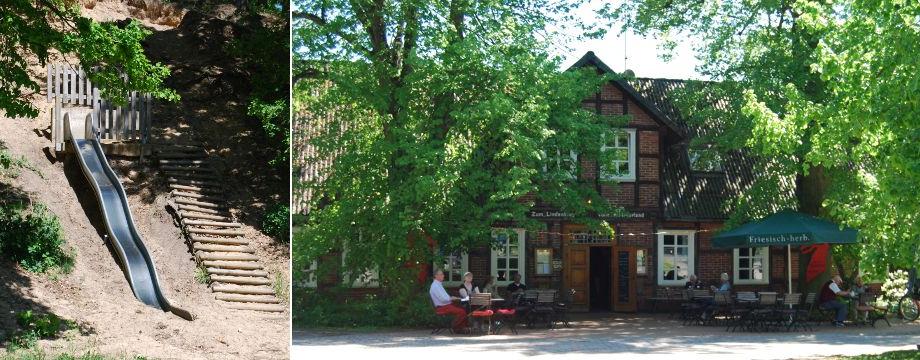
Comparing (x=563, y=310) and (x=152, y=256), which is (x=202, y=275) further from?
(x=563, y=310)

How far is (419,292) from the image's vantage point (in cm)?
672

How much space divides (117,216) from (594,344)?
356 inches

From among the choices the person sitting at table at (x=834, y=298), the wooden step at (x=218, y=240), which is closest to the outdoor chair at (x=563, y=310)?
the person sitting at table at (x=834, y=298)

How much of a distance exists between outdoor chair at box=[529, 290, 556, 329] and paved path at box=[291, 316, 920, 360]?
0.26 feet

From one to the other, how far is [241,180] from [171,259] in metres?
2.47

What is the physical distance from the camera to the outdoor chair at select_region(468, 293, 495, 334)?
6.62 meters

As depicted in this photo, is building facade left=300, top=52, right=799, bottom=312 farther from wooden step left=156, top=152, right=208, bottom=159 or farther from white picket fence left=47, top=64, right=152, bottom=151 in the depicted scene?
wooden step left=156, top=152, right=208, bottom=159

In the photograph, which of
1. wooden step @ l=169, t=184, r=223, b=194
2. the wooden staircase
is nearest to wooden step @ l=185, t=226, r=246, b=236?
the wooden staircase

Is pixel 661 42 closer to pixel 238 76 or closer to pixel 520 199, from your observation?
pixel 520 199

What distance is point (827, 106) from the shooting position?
8.12 meters

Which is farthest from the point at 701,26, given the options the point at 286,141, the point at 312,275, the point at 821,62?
the point at 286,141

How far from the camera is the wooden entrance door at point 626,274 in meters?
6.93

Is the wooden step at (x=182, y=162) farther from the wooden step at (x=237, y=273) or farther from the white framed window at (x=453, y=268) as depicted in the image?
the white framed window at (x=453, y=268)

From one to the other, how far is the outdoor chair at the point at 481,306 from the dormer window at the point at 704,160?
1.52 meters
